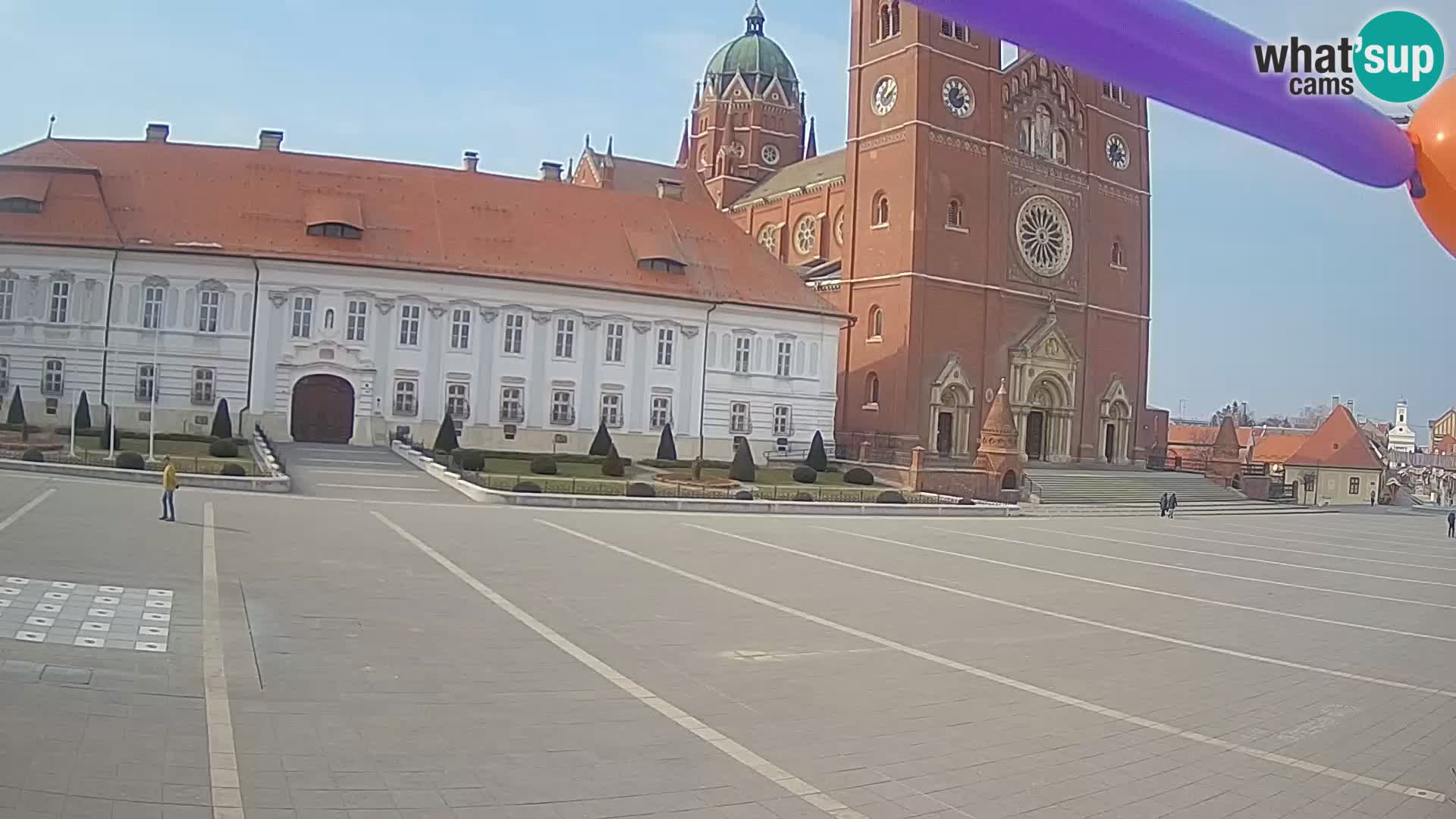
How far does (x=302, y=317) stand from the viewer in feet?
140

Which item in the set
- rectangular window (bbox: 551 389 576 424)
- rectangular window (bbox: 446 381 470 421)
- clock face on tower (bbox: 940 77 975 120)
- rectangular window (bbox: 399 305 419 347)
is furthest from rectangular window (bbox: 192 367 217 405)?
clock face on tower (bbox: 940 77 975 120)

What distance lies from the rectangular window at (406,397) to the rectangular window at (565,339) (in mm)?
5751

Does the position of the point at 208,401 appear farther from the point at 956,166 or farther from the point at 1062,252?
the point at 1062,252

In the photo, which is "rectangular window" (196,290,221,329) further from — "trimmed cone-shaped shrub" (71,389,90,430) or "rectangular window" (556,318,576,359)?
"rectangular window" (556,318,576,359)

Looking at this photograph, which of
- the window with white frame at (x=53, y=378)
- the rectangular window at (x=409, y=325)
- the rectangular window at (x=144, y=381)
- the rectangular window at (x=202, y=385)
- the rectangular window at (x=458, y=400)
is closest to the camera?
the window with white frame at (x=53, y=378)

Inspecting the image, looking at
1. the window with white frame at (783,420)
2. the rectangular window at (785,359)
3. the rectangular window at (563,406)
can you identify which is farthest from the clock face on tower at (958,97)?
the rectangular window at (563,406)

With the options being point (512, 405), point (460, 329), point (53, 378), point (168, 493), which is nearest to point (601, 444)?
point (512, 405)

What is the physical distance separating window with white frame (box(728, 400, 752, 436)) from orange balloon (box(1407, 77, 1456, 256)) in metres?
43.1

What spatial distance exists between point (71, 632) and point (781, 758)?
22.0 ft

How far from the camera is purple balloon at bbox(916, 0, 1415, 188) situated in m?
3.47

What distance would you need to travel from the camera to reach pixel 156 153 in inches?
1785

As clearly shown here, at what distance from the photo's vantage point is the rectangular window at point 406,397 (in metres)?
43.4

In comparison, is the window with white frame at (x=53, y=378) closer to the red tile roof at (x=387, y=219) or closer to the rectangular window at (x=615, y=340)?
the red tile roof at (x=387, y=219)

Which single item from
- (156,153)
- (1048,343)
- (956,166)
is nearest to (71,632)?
(156,153)
